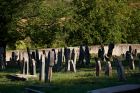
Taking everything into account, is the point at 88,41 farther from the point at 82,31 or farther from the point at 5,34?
the point at 5,34

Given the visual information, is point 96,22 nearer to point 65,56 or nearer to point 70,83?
point 65,56

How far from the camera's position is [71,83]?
59.3 feet

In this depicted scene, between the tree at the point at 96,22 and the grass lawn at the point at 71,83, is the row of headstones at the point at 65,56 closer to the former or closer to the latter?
the grass lawn at the point at 71,83

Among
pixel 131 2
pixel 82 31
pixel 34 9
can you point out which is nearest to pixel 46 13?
pixel 34 9

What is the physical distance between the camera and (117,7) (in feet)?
143

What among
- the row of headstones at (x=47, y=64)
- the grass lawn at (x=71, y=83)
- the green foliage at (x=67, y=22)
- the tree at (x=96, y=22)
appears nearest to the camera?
the grass lawn at (x=71, y=83)

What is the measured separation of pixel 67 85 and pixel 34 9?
15223 millimetres

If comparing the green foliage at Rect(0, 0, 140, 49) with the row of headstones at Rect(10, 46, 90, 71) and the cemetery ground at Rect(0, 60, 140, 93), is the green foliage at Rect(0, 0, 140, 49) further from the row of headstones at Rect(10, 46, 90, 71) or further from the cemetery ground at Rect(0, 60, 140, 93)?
the cemetery ground at Rect(0, 60, 140, 93)

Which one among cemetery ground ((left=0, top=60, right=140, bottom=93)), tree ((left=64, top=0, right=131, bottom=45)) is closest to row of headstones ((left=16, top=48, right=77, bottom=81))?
cemetery ground ((left=0, top=60, right=140, bottom=93))

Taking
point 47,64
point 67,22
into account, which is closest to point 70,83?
point 47,64

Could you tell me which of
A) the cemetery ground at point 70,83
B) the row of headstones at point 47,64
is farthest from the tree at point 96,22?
the cemetery ground at point 70,83

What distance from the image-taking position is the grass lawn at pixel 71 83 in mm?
16453

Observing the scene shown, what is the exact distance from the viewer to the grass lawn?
1645cm

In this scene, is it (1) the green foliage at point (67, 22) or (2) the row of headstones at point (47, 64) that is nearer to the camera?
(2) the row of headstones at point (47, 64)
